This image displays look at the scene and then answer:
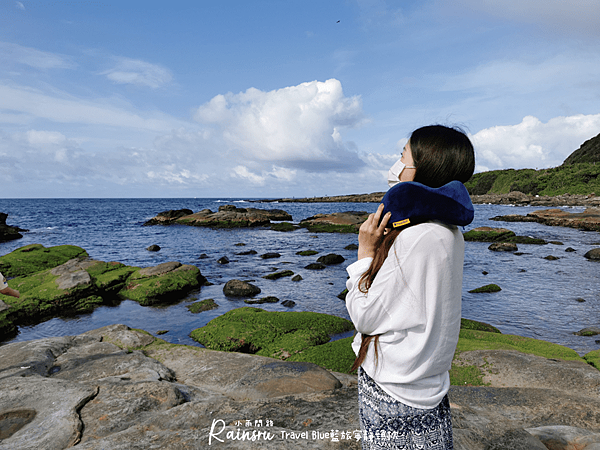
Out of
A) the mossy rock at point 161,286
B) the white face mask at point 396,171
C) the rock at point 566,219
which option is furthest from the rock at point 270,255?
the rock at point 566,219

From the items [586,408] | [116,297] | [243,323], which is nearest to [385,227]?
[586,408]

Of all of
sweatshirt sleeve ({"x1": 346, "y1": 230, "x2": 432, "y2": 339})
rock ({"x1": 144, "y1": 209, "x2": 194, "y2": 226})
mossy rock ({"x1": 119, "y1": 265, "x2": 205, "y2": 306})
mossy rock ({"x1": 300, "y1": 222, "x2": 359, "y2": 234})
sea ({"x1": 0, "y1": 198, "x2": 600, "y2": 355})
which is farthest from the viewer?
rock ({"x1": 144, "y1": 209, "x2": 194, "y2": 226})

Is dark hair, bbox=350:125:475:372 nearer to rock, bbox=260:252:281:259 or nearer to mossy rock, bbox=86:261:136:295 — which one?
mossy rock, bbox=86:261:136:295

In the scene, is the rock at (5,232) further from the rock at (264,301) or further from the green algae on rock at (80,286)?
the rock at (264,301)

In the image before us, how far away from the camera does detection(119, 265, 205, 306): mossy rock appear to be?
56.9 ft

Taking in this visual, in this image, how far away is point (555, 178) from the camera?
11056cm

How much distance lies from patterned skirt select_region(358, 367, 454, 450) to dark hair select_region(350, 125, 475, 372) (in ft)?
0.91

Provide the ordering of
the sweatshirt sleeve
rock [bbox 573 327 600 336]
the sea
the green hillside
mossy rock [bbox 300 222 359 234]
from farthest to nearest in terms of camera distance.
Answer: the green hillside < mossy rock [bbox 300 222 359 234] < the sea < rock [bbox 573 327 600 336] < the sweatshirt sleeve

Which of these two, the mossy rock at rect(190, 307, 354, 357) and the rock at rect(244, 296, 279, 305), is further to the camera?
the rock at rect(244, 296, 279, 305)

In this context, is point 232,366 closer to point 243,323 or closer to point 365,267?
point 243,323

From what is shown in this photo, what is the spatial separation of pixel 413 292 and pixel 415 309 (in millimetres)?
97

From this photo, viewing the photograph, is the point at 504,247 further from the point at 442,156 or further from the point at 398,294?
the point at 398,294

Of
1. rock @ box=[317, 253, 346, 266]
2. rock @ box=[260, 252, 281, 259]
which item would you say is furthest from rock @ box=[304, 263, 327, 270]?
rock @ box=[260, 252, 281, 259]

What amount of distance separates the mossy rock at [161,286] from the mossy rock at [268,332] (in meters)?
5.76
